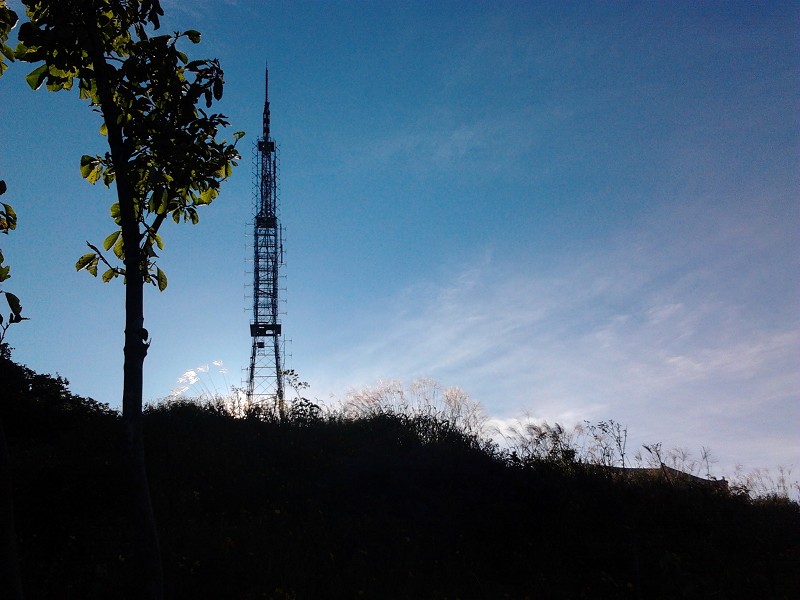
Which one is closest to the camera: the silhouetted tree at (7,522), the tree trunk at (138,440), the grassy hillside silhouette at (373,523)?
the silhouetted tree at (7,522)

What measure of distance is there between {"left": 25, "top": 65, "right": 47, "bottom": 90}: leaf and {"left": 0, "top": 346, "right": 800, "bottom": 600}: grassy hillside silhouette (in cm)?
521

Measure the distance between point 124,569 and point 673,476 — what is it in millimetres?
9181

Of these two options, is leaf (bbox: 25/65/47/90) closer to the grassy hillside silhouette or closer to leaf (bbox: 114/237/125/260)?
leaf (bbox: 114/237/125/260)

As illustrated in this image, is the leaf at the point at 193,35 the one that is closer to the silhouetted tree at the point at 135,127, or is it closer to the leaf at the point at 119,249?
the silhouetted tree at the point at 135,127

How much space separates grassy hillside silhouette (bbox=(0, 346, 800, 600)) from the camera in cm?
760

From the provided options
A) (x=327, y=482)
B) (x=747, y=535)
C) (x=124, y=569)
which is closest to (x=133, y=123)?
(x=124, y=569)

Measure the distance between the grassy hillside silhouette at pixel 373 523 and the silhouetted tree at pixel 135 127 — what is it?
3.34 metres

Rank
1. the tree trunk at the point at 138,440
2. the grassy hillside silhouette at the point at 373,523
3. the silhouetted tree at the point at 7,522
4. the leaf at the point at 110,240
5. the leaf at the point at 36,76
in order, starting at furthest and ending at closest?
the grassy hillside silhouette at the point at 373,523 → the leaf at the point at 110,240 → the leaf at the point at 36,76 → the tree trunk at the point at 138,440 → the silhouetted tree at the point at 7,522

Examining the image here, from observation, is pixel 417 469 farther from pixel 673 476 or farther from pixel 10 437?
pixel 10 437

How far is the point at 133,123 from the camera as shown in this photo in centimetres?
545

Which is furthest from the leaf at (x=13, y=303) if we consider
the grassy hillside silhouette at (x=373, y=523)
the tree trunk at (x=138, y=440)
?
the grassy hillside silhouette at (x=373, y=523)

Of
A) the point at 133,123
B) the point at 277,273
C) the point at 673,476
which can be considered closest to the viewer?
the point at 133,123

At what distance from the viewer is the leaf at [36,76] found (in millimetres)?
5102

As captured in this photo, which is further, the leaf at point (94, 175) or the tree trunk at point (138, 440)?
the leaf at point (94, 175)
